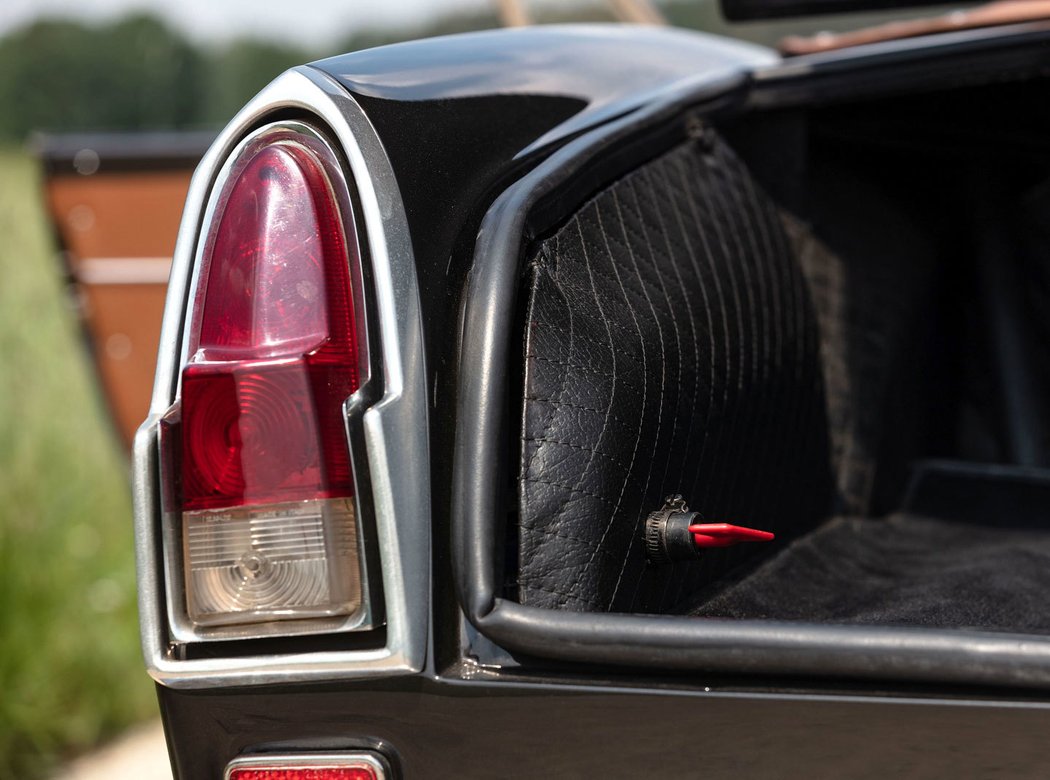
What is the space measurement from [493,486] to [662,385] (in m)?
0.33

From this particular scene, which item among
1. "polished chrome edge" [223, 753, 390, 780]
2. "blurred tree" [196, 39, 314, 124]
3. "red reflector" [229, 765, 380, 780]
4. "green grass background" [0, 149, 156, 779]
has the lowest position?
"green grass background" [0, 149, 156, 779]

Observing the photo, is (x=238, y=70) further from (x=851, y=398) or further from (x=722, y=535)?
(x=722, y=535)

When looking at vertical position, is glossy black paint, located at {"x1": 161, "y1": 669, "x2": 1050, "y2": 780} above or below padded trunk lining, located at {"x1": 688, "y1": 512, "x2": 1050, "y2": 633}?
above

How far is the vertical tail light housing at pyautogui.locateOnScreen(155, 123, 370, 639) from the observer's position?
40.4 inches

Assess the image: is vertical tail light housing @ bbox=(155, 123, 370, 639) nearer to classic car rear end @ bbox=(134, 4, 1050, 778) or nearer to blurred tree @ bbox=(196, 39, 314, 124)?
classic car rear end @ bbox=(134, 4, 1050, 778)

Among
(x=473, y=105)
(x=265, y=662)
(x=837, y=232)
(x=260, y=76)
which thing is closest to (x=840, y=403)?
(x=837, y=232)

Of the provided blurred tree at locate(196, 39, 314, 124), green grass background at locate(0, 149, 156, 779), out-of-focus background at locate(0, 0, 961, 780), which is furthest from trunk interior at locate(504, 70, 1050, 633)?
green grass background at locate(0, 149, 156, 779)

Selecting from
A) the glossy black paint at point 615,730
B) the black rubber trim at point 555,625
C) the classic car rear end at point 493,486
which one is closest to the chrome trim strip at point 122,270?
the classic car rear end at point 493,486

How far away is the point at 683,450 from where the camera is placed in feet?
4.44

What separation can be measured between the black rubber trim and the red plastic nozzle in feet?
0.51

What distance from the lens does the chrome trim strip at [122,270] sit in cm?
303

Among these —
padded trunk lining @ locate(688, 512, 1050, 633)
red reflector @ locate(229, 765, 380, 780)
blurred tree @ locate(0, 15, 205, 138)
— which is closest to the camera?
red reflector @ locate(229, 765, 380, 780)

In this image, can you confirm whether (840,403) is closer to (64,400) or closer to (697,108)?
(697,108)

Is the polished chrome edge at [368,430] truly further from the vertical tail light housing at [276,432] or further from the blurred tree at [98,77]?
the blurred tree at [98,77]
